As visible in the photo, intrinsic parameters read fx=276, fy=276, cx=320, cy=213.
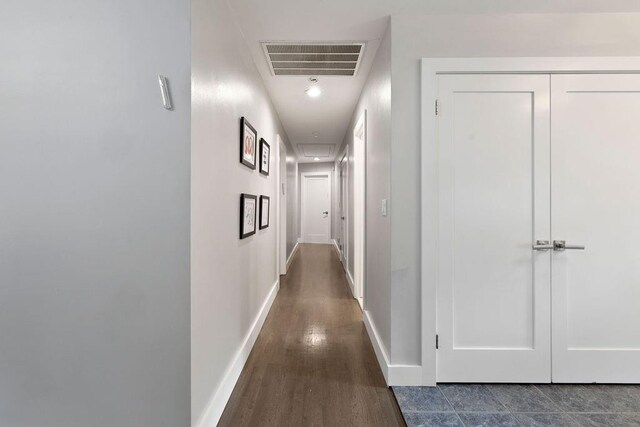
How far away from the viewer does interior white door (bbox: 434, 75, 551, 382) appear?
174cm

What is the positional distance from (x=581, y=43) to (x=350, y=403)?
262 cm

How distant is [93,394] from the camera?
4.05ft

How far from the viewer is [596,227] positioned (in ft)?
5.74

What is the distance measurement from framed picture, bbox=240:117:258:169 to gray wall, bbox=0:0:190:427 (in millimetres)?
730

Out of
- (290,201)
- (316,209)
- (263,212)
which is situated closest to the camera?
(263,212)

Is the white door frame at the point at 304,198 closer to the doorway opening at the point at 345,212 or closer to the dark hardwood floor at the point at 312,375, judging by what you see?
the doorway opening at the point at 345,212

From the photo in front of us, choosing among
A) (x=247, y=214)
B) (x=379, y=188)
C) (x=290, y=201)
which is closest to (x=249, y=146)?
(x=247, y=214)

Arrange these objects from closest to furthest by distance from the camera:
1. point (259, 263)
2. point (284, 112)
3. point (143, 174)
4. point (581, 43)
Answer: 1. point (143, 174)
2. point (581, 43)
3. point (259, 263)
4. point (284, 112)

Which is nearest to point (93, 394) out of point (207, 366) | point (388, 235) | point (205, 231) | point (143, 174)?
point (207, 366)

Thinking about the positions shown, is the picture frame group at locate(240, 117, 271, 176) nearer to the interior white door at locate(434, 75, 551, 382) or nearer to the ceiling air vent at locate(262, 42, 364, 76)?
the ceiling air vent at locate(262, 42, 364, 76)

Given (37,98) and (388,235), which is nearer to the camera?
(37,98)

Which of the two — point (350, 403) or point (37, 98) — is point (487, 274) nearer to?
point (350, 403)

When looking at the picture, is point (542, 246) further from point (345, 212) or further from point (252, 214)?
point (345, 212)

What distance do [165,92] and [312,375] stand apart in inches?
73.1
